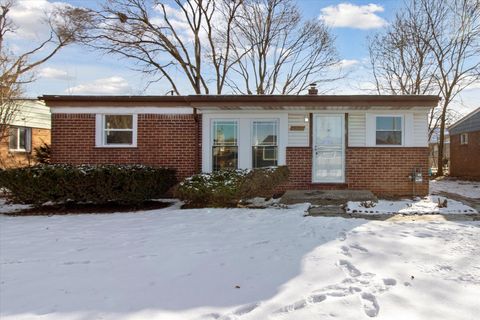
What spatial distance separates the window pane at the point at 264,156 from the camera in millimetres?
10320

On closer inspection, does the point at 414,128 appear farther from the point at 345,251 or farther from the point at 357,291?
the point at 357,291

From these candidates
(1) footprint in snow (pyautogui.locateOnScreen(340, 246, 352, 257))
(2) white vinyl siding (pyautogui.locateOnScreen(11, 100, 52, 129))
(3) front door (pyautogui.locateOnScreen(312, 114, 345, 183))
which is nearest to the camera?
(1) footprint in snow (pyautogui.locateOnScreen(340, 246, 352, 257))

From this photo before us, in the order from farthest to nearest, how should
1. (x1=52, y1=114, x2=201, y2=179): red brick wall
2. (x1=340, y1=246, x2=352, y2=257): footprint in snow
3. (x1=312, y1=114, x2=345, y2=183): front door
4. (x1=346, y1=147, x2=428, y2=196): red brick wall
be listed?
(x1=52, y1=114, x2=201, y2=179): red brick wall
(x1=312, y1=114, x2=345, y2=183): front door
(x1=346, y1=147, x2=428, y2=196): red brick wall
(x1=340, y1=246, x2=352, y2=257): footprint in snow

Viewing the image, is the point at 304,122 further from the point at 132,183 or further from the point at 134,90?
the point at 134,90

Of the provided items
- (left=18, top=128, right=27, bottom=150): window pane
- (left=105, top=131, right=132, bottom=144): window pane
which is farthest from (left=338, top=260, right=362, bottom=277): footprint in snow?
(left=18, top=128, right=27, bottom=150): window pane

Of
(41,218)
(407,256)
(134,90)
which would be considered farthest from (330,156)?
(134,90)

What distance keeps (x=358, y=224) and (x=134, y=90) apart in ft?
72.6

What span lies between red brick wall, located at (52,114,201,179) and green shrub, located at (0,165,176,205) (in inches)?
72.8

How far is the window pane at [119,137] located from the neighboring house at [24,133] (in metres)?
9.01

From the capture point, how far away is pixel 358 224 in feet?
19.6

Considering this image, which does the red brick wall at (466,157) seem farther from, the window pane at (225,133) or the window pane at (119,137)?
the window pane at (119,137)

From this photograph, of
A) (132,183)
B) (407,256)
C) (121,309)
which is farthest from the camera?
(132,183)

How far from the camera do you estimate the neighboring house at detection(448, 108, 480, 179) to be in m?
18.2

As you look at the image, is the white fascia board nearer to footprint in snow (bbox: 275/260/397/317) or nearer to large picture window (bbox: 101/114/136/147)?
large picture window (bbox: 101/114/136/147)
